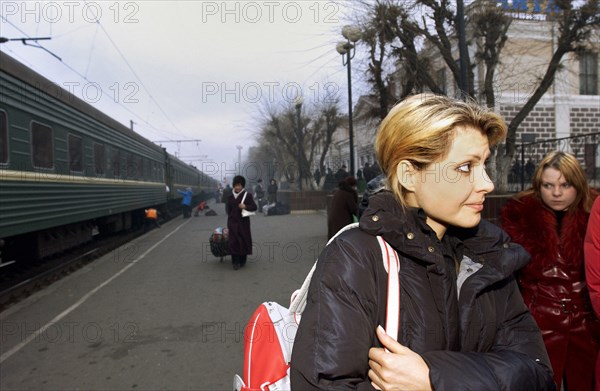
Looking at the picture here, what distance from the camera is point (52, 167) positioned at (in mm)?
7242

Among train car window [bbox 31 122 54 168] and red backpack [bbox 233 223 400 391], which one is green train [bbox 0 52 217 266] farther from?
red backpack [bbox 233 223 400 391]

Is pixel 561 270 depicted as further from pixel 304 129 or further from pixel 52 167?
pixel 304 129

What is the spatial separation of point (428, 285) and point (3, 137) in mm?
6376

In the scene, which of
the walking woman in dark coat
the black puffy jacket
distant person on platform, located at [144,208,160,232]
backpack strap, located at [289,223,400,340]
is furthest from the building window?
backpack strap, located at [289,223,400,340]

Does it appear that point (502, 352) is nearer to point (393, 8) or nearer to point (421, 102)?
point (421, 102)

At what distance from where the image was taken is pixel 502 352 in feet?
4.12

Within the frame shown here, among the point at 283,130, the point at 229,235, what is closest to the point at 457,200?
the point at 229,235

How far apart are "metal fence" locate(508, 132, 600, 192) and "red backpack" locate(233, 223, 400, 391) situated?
23.3 feet

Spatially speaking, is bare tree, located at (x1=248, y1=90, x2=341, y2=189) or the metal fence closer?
the metal fence

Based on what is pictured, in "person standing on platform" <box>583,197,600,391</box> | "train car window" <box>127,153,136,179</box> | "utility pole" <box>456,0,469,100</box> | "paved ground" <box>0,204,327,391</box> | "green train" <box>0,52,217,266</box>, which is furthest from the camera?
"train car window" <box>127,153,136,179</box>

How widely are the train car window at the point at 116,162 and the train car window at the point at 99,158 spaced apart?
2.67 ft

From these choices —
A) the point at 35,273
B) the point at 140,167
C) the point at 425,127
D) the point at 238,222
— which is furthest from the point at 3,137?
the point at 140,167

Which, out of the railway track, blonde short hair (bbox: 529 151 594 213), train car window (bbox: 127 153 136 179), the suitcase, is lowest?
the railway track

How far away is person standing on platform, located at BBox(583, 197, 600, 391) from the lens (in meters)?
1.97
